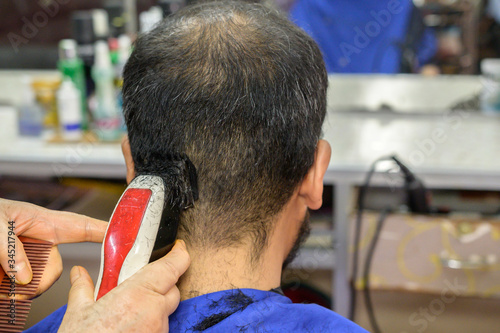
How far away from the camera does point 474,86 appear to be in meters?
2.00

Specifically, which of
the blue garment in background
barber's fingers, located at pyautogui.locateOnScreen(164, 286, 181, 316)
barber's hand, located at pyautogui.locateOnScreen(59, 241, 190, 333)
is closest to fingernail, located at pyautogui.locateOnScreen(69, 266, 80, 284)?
barber's hand, located at pyautogui.locateOnScreen(59, 241, 190, 333)

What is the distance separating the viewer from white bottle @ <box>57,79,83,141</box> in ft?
6.27

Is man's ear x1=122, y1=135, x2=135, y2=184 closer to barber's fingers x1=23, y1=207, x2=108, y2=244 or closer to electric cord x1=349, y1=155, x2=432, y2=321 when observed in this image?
barber's fingers x1=23, y1=207, x2=108, y2=244

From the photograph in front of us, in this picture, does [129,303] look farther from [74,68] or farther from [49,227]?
[74,68]

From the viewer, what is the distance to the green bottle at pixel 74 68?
195 cm

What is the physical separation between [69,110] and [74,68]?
0.55ft

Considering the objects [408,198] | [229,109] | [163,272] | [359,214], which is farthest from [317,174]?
[408,198]

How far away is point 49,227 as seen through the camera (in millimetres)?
804

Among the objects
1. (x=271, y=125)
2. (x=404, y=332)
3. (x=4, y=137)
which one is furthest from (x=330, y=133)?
(x=4, y=137)

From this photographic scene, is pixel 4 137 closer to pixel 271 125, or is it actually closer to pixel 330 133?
pixel 330 133

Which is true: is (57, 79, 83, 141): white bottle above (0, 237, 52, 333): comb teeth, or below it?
below

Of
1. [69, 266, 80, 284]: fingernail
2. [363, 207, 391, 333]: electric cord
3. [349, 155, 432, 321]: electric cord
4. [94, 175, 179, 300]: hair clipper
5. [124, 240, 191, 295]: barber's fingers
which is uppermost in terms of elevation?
[94, 175, 179, 300]: hair clipper

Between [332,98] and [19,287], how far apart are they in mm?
1574

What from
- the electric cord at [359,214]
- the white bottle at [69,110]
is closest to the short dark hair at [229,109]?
the electric cord at [359,214]
